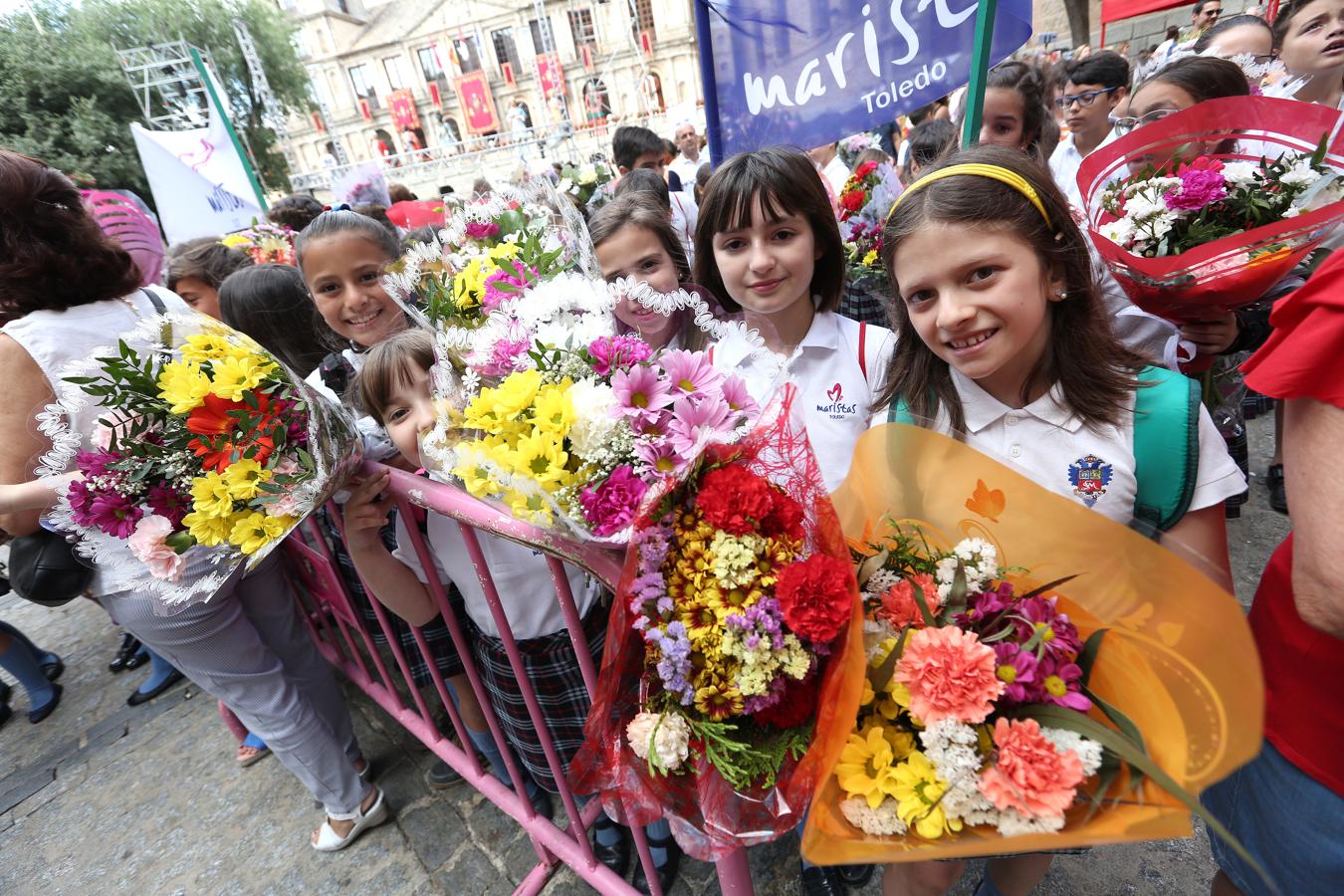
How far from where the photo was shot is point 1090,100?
3621 mm

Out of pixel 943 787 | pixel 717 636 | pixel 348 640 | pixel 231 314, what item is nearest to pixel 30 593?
pixel 348 640

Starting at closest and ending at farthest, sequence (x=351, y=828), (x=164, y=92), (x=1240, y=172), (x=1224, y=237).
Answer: (x=1224, y=237)
(x=1240, y=172)
(x=351, y=828)
(x=164, y=92)

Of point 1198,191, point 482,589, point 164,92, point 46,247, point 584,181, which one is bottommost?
point 482,589

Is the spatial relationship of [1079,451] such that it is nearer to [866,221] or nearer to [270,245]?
[866,221]

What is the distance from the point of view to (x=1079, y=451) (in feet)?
4.44

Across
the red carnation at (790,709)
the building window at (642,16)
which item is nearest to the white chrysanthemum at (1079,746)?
the red carnation at (790,709)

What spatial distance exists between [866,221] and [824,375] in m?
1.90

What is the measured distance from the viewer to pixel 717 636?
88cm

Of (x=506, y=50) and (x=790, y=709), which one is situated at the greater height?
(x=506, y=50)

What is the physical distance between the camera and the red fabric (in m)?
0.91

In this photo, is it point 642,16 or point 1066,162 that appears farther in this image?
point 642,16

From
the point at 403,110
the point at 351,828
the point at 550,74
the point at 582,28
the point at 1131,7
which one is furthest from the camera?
the point at 403,110

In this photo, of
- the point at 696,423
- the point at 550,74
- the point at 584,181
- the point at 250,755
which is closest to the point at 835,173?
the point at 584,181

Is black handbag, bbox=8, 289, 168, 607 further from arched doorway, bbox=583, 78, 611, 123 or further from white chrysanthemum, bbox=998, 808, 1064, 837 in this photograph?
arched doorway, bbox=583, 78, 611, 123
